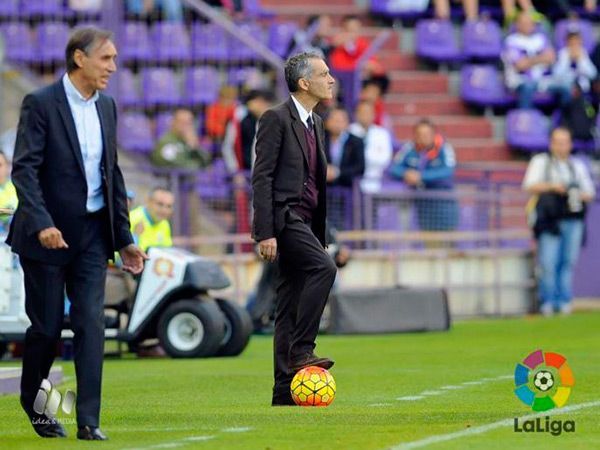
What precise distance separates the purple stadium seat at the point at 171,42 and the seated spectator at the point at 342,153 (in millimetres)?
1975

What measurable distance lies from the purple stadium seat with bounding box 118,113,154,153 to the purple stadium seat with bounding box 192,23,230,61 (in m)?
1.06

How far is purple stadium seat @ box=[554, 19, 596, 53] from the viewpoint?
26625 mm

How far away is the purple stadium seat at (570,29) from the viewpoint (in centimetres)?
2662

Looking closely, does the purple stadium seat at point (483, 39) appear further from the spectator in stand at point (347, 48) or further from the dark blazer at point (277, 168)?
the dark blazer at point (277, 168)

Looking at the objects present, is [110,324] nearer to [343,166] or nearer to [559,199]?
[343,166]

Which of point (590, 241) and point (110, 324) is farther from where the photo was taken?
point (590, 241)

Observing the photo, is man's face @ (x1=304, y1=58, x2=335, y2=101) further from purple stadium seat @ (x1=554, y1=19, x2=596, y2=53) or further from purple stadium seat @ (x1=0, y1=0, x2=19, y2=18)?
purple stadium seat @ (x1=554, y1=19, x2=596, y2=53)

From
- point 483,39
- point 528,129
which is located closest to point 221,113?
point 528,129

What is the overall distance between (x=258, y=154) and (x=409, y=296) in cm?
920

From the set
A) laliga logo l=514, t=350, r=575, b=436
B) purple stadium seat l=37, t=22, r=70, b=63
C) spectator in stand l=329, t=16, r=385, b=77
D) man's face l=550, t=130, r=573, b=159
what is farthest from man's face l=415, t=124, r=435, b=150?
laliga logo l=514, t=350, r=575, b=436

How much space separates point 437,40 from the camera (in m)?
26.3

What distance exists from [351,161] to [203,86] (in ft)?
6.87

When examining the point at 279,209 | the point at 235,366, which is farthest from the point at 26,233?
the point at 235,366

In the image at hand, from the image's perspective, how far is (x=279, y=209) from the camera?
10555mm
